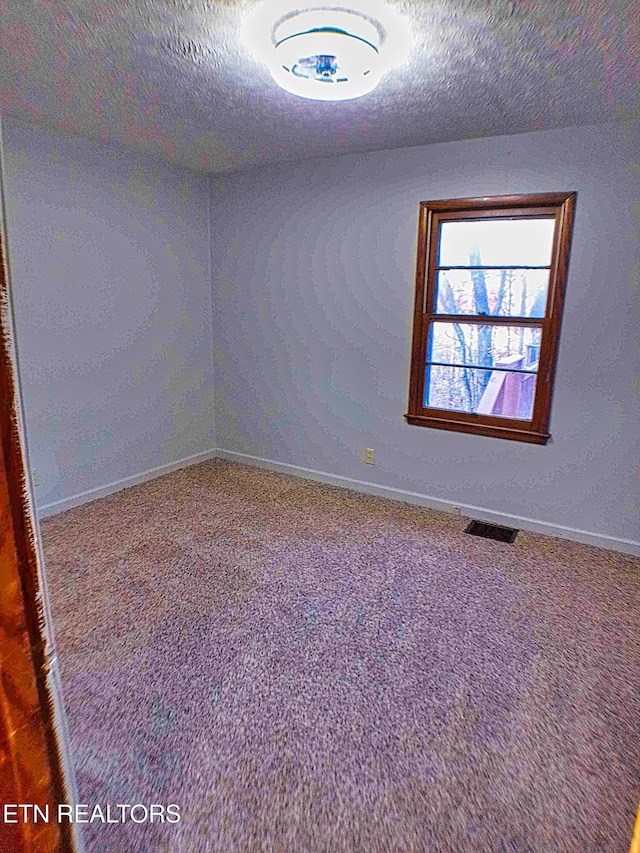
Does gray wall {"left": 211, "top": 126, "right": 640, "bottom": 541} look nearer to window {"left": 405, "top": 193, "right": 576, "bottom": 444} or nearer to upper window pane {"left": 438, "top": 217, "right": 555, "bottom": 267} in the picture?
window {"left": 405, "top": 193, "right": 576, "bottom": 444}

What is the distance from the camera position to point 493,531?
328 centimetres

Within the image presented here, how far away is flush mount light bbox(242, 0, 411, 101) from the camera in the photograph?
180 cm

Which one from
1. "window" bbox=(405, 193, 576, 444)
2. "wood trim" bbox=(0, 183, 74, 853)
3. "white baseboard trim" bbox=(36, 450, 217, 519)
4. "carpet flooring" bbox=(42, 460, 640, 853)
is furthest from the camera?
"white baseboard trim" bbox=(36, 450, 217, 519)

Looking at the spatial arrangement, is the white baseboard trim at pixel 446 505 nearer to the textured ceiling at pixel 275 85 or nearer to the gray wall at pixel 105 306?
the gray wall at pixel 105 306

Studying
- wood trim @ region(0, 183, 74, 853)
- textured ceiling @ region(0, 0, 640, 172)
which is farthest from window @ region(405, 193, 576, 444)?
wood trim @ region(0, 183, 74, 853)

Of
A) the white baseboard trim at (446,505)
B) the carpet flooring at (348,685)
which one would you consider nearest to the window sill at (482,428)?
the white baseboard trim at (446,505)

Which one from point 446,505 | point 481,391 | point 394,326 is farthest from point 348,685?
point 394,326

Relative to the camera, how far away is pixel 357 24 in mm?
1842

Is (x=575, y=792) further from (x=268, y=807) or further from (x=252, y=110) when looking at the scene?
(x=252, y=110)

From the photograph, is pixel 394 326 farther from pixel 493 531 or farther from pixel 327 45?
pixel 327 45

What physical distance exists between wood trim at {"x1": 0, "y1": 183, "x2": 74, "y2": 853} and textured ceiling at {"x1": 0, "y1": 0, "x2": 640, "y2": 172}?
1958mm

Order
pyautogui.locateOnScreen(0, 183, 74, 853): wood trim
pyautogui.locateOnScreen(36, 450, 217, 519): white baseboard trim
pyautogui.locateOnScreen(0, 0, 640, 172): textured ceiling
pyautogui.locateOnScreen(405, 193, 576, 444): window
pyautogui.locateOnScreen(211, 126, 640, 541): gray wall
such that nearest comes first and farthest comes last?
pyautogui.locateOnScreen(0, 183, 74, 853): wood trim → pyautogui.locateOnScreen(0, 0, 640, 172): textured ceiling → pyautogui.locateOnScreen(211, 126, 640, 541): gray wall → pyautogui.locateOnScreen(405, 193, 576, 444): window → pyautogui.locateOnScreen(36, 450, 217, 519): white baseboard trim

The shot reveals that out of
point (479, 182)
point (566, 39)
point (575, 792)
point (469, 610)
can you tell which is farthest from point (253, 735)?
point (479, 182)

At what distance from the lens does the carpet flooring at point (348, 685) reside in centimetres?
145
